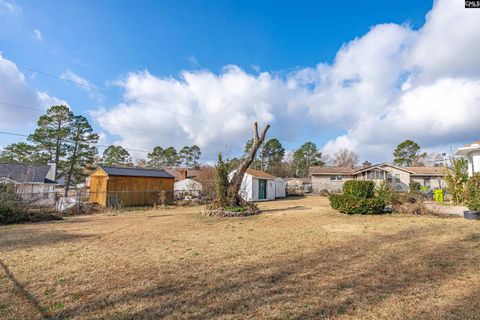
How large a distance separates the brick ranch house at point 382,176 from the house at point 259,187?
9604 mm

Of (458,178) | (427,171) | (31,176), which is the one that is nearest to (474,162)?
(458,178)

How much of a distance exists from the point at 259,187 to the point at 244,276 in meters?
21.5

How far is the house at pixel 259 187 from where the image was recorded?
24.4 m

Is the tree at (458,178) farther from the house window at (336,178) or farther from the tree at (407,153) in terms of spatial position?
the tree at (407,153)

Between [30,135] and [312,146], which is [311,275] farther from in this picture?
[312,146]

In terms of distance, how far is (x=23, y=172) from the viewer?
20.3 m

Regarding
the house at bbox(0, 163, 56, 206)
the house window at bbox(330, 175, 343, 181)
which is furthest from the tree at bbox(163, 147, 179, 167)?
the house window at bbox(330, 175, 343, 181)

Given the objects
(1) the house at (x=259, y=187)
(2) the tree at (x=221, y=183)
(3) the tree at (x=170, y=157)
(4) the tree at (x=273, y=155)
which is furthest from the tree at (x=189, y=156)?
(2) the tree at (x=221, y=183)

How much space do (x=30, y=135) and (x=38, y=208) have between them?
17443mm

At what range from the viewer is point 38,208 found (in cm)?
1326

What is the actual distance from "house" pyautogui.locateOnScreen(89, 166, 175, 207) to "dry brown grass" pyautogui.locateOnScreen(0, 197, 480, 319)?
1108 cm

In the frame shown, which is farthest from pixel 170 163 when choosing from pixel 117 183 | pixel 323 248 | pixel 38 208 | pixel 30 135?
pixel 323 248

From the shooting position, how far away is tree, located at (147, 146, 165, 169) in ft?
165

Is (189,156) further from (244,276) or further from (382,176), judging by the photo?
(244,276)
